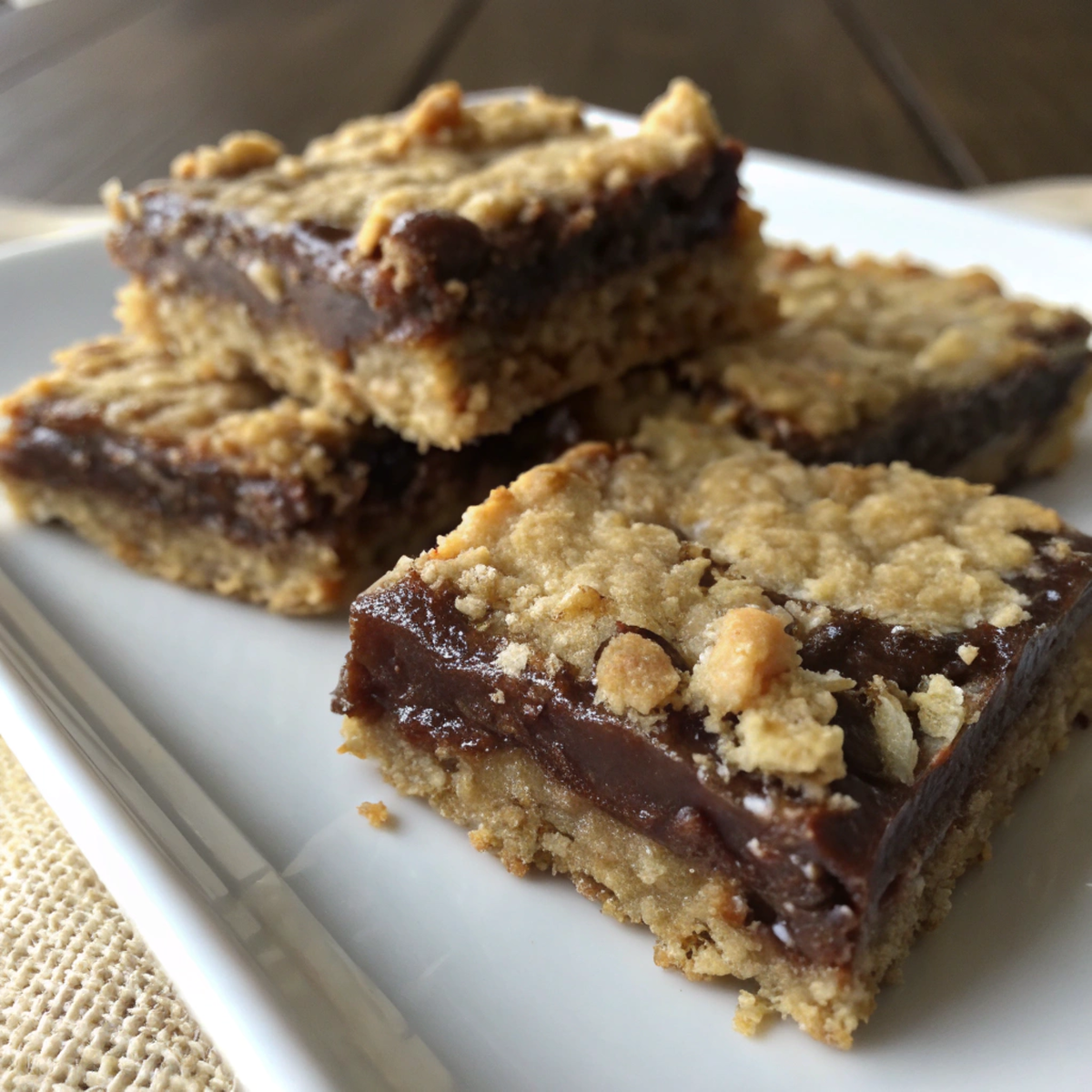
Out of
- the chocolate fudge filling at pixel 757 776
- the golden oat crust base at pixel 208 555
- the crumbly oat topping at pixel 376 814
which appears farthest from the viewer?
the golden oat crust base at pixel 208 555

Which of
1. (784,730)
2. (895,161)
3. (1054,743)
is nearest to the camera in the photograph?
(784,730)

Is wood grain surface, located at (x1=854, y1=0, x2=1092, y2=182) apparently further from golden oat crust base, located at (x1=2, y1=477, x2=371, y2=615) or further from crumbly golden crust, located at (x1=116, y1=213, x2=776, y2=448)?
golden oat crust base, located at (x1=2, y1=477, x2=371, y2=615)

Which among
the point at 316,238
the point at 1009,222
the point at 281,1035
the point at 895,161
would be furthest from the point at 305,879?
the point at 895,161

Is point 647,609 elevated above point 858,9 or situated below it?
above

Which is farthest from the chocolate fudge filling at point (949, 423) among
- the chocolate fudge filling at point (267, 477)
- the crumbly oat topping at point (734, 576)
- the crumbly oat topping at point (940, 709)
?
the crumbly oat topping at point (940, 709)

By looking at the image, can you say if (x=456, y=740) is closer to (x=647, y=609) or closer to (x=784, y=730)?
(x=647, y=609)

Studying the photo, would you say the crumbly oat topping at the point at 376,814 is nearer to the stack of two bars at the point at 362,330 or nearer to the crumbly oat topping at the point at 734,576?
the crumbly oat topping at the point at 734,576
